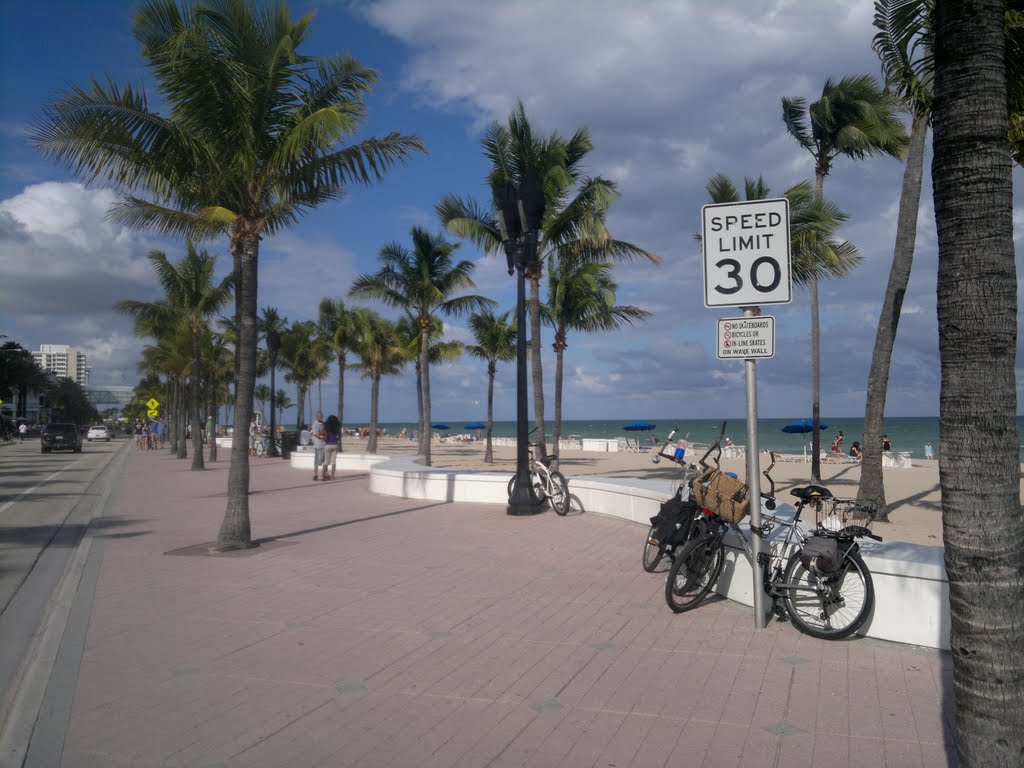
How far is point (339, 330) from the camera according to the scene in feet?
139

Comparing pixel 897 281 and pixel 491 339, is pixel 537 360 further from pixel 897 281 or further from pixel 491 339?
pixel 491 339

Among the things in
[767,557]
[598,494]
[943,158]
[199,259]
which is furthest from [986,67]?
[199,259]

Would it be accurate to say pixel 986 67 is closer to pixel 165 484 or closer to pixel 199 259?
pixel 165 484

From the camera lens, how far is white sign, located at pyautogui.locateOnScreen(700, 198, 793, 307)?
6023 millimetres

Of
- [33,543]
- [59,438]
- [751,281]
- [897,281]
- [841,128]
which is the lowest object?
[33,543]

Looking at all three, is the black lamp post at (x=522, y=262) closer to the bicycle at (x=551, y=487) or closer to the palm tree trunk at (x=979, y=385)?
the bicycle at (x=551, y=487)

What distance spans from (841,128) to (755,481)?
1623 centimetres

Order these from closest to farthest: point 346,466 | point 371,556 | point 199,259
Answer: point 371,556 → point 346,466 → point 199,259

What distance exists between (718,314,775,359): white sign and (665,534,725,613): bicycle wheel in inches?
62.5

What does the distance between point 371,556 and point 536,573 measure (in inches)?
90.8

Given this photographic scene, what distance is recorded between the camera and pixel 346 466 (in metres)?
26.1

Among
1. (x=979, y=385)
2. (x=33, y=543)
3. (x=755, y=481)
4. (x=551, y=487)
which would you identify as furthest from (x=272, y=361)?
(x=979, y=385)

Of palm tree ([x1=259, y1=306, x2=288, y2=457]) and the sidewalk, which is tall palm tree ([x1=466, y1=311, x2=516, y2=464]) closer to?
palm tree ([x1=259, y1=306, x2=288, y2=457])

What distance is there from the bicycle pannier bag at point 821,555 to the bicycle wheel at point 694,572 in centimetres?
104
